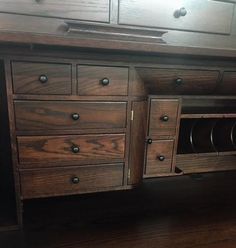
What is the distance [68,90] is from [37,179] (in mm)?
323

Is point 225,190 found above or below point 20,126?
below

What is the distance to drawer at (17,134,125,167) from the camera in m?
0.79

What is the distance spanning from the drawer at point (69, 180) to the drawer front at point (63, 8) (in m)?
0.66

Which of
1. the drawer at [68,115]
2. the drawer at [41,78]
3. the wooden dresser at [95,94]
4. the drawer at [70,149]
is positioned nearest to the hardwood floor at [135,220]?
the wooden dresser at [95,94]

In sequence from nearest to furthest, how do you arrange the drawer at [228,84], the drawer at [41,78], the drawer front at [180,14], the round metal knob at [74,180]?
the drawer at [41,78], the round metal knob at [74,180], the drawer at [228,84], the drawer front at [180,14]

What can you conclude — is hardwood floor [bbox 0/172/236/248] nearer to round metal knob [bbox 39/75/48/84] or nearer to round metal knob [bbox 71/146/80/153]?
round metal knob [bbox 71/146/80/153]

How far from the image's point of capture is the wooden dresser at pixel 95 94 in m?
0.75

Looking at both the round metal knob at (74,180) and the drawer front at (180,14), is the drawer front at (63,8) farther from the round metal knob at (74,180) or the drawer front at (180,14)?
the round metal knob at (74,180)

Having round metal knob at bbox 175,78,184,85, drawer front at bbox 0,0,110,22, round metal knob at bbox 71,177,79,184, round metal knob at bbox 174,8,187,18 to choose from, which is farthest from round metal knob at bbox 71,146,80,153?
round metal knob at bbox 174,8,187,18

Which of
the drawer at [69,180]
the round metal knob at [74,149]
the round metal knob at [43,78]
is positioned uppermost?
the round metal knob at [43,78]

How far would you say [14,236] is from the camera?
83cm

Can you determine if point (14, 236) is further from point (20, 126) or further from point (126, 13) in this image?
point (126, 13)

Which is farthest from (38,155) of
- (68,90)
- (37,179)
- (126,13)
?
(126,13)

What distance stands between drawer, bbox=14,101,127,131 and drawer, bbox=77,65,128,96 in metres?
0.04
